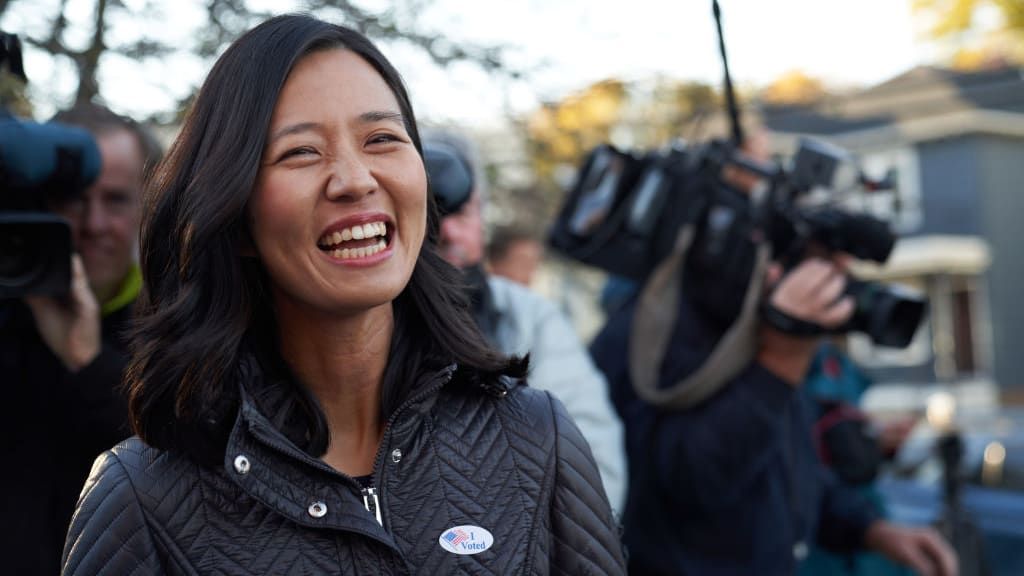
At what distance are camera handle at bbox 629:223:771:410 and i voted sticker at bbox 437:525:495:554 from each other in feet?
5.79

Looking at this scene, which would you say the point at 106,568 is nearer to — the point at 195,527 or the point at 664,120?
the point at 195,527

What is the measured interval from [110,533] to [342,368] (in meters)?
0.42

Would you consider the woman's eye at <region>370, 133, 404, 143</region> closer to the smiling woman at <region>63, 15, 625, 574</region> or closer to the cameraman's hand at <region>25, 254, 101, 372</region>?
the smiling woman at <region>63, 15, 625, 574</region>

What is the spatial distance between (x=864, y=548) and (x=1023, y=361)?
1095 inches

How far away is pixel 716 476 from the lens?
3.57m

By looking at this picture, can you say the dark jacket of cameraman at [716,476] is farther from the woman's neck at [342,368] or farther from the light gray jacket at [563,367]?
the woman's neck at [342,368]

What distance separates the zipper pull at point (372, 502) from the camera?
1.92m

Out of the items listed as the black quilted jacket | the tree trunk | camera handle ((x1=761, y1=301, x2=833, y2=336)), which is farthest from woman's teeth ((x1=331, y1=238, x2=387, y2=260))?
the tree trunk

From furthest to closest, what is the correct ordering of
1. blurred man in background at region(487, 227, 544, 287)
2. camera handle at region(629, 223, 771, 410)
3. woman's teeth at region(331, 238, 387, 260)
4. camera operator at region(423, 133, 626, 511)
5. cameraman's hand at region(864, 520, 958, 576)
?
1. blurred man in background at region(487, 227, 544, 287)
2. cameraman's hand at region(864, 520, 958, 576)
3. camera handle at region(629, 223, 771, 410)
4. camera operator at region(423, 133, 626, 511)
5. woman's teeth at region(331, 238, 387, 260)

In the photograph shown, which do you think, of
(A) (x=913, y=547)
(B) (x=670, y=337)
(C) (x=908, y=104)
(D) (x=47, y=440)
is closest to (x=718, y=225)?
(B) (x=670, y=337)

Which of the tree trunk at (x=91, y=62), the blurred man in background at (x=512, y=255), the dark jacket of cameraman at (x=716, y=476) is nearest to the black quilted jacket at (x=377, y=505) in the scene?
the dark jacket of cameraman at (x=716, y=476)

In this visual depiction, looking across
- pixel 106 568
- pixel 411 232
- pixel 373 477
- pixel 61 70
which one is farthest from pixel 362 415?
pixel 61 70

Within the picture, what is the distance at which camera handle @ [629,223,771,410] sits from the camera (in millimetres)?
3611

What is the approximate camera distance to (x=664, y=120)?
891 centimetres
